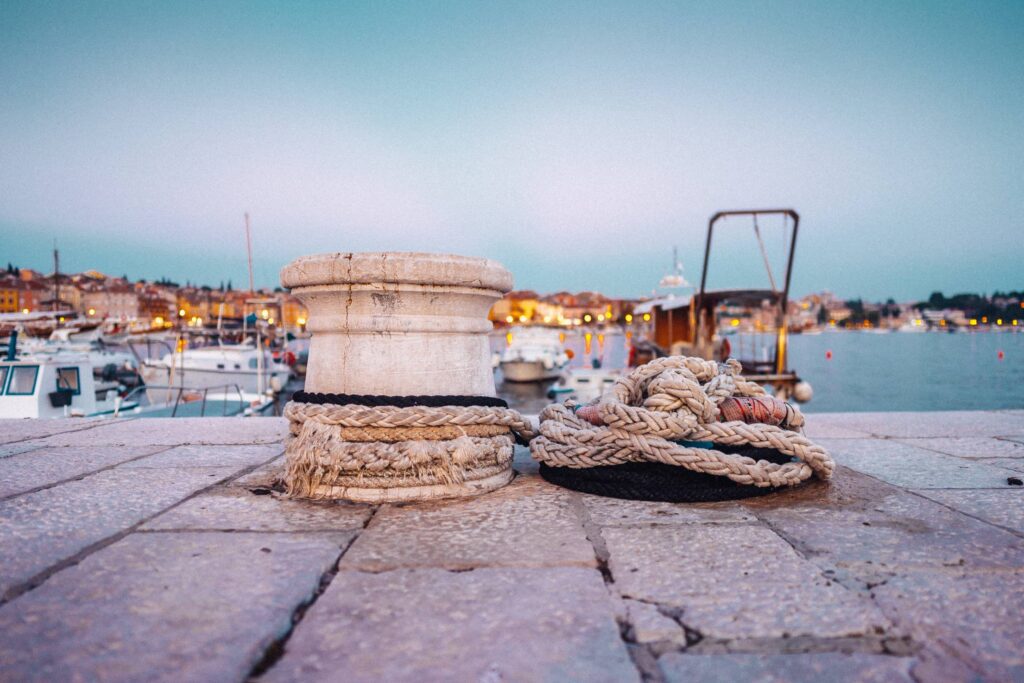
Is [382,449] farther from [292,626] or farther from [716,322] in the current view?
[716,322]

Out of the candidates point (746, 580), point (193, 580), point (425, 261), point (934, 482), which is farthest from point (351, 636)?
point (934, 482)

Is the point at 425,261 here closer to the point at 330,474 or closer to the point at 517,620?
the point at 330,474

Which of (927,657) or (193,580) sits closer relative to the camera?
(927,657)

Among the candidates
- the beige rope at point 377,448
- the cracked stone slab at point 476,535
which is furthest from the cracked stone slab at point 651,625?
the beige rope at point 377,448

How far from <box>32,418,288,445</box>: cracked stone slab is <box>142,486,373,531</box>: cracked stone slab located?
4.45 feet

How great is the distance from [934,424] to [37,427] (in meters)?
6.51

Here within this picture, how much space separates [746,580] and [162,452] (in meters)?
3.06

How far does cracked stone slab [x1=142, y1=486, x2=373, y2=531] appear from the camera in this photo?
1934mm

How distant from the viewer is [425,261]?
7.80 feet

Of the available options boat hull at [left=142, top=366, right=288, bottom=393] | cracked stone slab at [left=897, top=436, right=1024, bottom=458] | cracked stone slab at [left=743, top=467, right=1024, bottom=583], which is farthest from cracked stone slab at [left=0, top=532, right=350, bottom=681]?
boat hull at [left=142, top=366, right=288, bottom=393]

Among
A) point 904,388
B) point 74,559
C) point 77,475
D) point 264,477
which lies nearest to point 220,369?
point 77,475

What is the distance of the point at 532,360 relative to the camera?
101 feet

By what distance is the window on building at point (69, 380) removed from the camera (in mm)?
12703

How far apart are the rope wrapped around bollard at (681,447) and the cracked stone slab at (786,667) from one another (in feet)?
3.74
